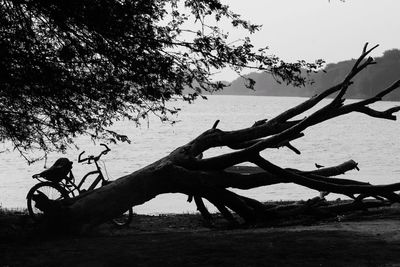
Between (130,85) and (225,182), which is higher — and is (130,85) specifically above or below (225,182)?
above

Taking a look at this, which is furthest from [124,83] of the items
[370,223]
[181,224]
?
[370,223]

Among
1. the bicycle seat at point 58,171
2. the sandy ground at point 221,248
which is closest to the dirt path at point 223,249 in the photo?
the sandy ground at point 221,248

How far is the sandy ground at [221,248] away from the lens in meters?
5.91

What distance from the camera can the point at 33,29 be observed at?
8469mm

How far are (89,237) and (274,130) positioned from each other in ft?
12.0

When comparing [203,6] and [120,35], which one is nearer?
[120,35]

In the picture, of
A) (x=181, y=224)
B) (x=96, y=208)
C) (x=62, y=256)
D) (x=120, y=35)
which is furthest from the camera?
(x=181, y=224)

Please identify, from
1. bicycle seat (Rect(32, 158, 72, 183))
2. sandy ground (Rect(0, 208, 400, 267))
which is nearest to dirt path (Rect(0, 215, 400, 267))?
sandy ground (Rect(0, 208, 400, 267))

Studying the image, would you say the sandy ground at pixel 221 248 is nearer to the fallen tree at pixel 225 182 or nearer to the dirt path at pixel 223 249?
the dirt path at pixel 223 249

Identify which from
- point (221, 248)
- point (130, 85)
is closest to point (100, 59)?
point (130, 85)

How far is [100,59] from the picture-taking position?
8.28m

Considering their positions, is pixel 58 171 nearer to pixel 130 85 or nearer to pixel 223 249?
pixel 130 85

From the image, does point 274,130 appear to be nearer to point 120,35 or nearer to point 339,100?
point 339,100

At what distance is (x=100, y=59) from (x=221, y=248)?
3487mm
